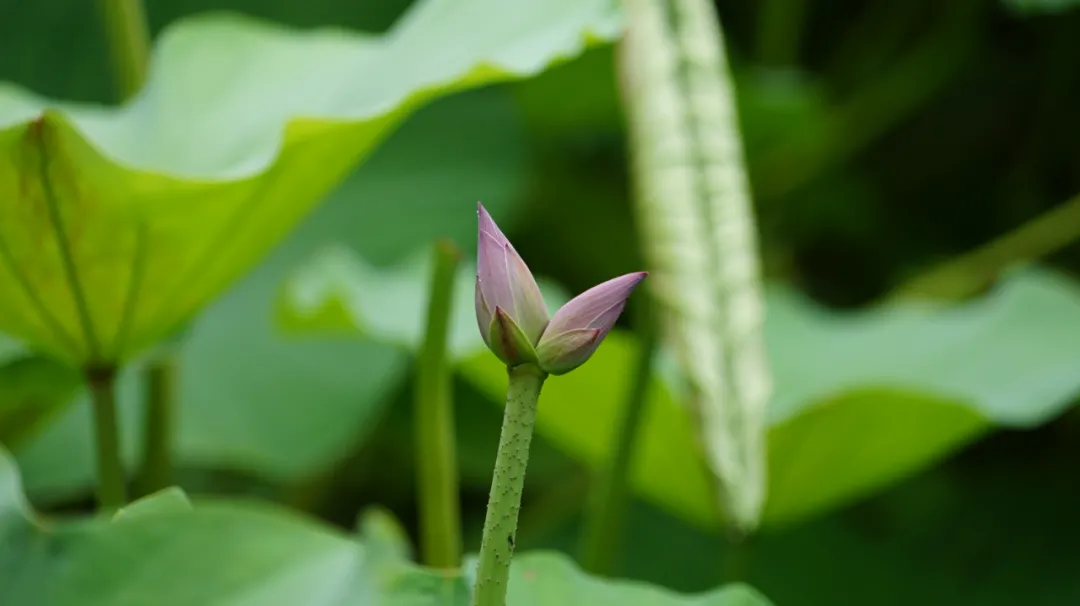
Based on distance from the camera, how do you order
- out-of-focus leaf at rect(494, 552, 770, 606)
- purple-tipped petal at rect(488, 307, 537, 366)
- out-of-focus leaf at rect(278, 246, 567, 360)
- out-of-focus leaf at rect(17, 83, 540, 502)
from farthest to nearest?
1. out-of-focus leaf at rect(17, 83, 540, 502)
2. out-of-focus leaf at rect(278, 246, 567, 360)
3. out-of-focus leaf at rect(494, 552, 770, 606)
4. purple-tipped petal at rect(488, 307, 537, 366)

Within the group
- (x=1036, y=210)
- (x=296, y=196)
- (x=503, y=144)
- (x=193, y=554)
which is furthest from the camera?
(x=503, y=144)

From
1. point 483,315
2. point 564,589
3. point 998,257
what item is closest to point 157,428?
point 564,589

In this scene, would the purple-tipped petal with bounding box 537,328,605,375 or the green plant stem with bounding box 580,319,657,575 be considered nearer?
the purple-tipped petal with bounding box 537,328,605,375

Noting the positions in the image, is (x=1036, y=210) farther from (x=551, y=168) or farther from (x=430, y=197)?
(x=430, y=197)

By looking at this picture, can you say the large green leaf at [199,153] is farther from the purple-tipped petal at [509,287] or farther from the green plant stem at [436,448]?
the purple-tipped petal at [509,287]

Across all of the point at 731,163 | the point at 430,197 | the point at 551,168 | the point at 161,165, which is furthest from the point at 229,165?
the point at 551,168

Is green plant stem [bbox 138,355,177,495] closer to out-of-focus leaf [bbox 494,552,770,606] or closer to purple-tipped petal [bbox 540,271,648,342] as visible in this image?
out-of-focus leaf [bbox 494,552,770,606]

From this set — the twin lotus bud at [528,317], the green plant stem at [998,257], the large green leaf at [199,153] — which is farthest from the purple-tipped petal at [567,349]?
the green plant stem at [998,257]

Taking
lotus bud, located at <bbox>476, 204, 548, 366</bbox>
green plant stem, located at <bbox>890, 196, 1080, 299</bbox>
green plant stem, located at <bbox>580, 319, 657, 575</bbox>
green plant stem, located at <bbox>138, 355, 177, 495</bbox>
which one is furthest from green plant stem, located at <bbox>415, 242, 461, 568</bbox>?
green plant stem, located at <bbox>890, 196, 1080, 299</bbox>
